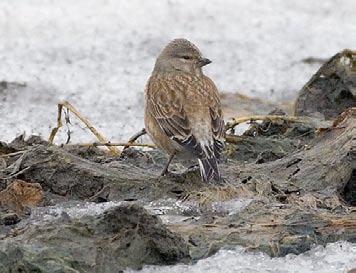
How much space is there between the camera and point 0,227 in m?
6.09

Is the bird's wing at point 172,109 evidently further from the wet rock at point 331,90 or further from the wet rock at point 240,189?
the wet rock at point 331,90

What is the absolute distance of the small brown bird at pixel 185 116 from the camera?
24.7 ft

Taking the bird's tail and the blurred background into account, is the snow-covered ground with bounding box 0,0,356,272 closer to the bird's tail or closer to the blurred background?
the blurred background

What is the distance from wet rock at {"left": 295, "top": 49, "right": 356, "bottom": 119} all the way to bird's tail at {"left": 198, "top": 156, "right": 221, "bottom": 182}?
2.16 metres

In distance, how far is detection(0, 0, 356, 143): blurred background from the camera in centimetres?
1103

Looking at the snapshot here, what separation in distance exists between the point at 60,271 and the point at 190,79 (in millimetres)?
3421

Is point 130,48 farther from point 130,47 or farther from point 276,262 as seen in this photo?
point 276,262

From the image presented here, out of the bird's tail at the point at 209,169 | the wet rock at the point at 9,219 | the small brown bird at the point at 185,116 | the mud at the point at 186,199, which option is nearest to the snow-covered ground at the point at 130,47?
the small brown bird at the point at 185,116

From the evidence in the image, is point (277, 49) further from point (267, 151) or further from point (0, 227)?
point (0, 227)

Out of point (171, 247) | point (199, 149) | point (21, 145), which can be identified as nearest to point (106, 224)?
point (171, 247)

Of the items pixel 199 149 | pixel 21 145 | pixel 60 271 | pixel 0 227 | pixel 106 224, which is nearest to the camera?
pixel 60 271

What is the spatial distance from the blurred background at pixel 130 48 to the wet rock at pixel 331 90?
162 cm

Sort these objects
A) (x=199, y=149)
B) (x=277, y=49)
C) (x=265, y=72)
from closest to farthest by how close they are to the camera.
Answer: (x=199, y=149)
(x=265, y=72)
(x=277, y=49)

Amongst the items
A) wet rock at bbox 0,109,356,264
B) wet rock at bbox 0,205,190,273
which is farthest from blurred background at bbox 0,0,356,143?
wet rock at bbox 0,205,190,273
